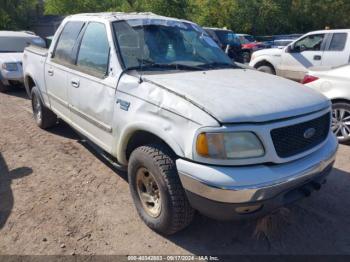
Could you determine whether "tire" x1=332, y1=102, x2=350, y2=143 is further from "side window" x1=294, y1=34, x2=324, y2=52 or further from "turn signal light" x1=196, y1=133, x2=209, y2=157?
"side window" x1=294, y1=34, x2=324, y2=52

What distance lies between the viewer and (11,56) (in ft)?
30.0

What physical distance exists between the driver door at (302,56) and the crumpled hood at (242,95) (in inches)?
255

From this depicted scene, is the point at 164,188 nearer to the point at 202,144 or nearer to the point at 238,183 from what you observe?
the point at 202,144

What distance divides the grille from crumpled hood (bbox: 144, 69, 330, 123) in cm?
11

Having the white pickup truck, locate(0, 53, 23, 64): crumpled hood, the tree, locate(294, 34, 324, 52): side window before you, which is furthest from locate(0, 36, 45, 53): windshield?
the tree

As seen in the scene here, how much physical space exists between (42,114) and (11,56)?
4206mm

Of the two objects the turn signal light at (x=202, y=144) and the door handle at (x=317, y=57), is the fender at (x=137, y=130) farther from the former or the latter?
the door handle at (x=317, y=57)

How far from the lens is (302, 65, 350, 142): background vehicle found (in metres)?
5.39

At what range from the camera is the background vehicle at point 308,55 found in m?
8.74

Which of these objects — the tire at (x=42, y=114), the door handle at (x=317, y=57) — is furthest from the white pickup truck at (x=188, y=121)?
the door handle at (x=317, y=57)

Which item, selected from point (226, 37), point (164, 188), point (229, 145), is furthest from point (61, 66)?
point (226, 37)

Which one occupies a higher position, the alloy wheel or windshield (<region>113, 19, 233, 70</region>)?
windshield (<region>113, 19, 233, 70</region>)

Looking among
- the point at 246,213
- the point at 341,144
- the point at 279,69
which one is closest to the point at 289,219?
the point at 246,213

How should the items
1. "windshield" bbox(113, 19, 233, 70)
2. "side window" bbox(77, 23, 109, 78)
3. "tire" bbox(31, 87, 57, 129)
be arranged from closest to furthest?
"windshield" bbox(113, 19, 233, 70)
"side window" bbox(77, 23, 109, 78)
"tire" bbox(31, 87, 57, 129)
